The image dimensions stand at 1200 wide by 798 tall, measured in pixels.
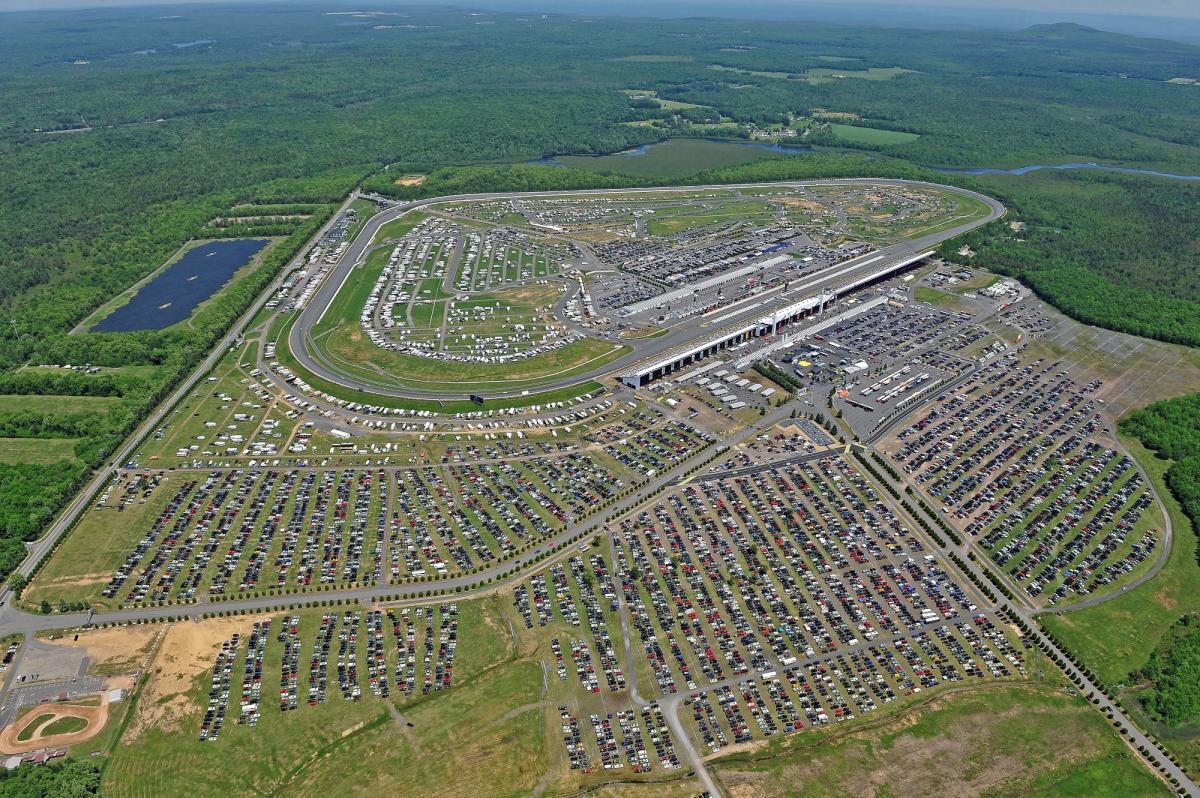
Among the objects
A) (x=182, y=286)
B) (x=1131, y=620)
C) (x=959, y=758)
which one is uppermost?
(x=182, y=286)

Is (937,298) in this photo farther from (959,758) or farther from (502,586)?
(502,586)

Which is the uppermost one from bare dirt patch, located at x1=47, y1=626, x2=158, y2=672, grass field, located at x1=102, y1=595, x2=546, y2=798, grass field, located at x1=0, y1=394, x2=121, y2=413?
grass field, located at x1=0, y1=394, x2=121, y2=413

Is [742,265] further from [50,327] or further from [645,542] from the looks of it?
[50,327]

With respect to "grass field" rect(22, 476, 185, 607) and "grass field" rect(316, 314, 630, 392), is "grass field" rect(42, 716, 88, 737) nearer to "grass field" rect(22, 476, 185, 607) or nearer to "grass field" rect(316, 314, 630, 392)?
"grass field" rect(22, 476, 185, 607)

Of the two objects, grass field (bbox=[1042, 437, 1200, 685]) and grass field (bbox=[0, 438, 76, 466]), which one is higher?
grass field (bbox=[0, 438, 76, 466])

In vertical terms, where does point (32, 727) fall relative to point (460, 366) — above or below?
below

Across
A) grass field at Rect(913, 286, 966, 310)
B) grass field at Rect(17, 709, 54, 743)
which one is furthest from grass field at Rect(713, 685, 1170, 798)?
grass field at Rect(913, 286, 966, 310)

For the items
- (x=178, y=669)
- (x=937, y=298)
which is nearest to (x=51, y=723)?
(x=178, y=669)
